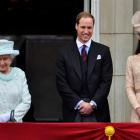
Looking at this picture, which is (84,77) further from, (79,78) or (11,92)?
(11,92)

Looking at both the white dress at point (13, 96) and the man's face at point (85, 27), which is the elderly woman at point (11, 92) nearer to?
the white dress at point (13, 96)

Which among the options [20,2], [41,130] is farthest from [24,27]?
[41,130]

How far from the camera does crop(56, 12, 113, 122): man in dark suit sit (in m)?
8.23

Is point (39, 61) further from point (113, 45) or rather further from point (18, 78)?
point (18, 78)

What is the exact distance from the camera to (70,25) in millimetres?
11094

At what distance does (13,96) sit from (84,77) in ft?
2.91

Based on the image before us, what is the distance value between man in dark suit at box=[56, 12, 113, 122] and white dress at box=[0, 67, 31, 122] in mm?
464

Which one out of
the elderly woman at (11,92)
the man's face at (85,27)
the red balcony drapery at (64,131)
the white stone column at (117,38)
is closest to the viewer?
the red balcony drapery at (64,131)

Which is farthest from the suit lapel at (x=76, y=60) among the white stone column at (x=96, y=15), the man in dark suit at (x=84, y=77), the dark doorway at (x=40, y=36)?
the dark doorway at (x=40, y=36)

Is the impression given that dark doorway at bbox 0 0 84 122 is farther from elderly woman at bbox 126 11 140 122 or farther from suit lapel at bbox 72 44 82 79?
elderly woman at bbox 126 11 140 122

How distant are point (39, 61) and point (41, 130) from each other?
3.69 metres

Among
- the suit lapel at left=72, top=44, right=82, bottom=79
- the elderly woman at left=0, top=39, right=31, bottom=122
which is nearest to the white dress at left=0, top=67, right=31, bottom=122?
the elderly woman at left=0, top=39, right=31, bottom=122

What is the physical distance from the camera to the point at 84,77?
8.33 meters

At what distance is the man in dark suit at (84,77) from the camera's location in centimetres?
823
